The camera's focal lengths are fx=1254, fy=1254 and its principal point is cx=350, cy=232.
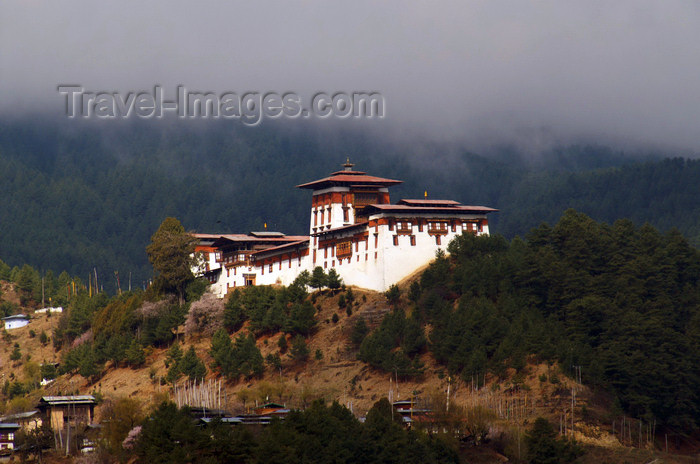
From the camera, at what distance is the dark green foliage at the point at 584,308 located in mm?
110500

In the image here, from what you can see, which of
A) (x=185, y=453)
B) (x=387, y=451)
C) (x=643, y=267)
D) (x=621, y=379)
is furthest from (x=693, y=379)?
(x=185, y=453)

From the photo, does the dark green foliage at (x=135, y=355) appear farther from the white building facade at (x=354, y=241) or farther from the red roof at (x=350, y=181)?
the red roof at (x=350, y=181)

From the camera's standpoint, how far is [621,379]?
110688 mm

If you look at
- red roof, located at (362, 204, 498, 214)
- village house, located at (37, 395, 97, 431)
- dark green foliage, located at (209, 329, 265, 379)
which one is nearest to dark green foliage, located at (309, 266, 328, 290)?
red roof, located at (362, 204, 498, 214)

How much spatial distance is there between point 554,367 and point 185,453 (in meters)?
35.5

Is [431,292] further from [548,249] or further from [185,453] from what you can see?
[185,453]

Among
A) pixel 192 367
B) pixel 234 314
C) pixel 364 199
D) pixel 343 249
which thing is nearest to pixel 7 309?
pixel 234 314

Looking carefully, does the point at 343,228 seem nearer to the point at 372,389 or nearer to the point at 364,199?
the point at 364,199

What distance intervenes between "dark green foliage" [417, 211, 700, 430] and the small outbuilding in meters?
72.8

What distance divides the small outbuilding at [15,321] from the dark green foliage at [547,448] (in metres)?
97.8

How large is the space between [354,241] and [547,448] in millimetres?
43256

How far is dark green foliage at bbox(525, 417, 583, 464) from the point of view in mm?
96750

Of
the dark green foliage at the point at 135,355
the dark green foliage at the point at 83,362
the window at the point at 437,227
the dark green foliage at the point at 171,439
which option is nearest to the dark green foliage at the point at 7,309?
the dark green foliage at the point at 83,362

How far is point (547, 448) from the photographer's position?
9688 cm
